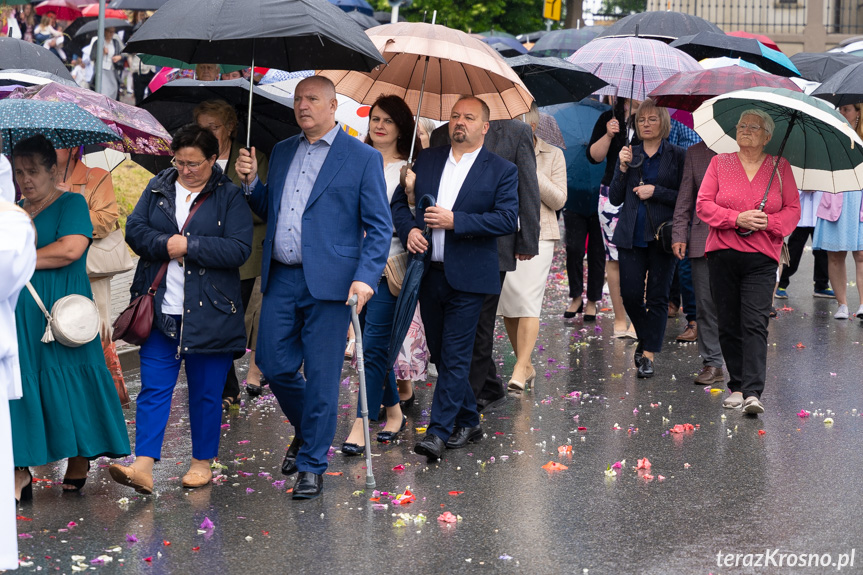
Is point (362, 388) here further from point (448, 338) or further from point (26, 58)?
point (26, 58)

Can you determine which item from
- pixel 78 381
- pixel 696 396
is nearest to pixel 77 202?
pixel 78 381

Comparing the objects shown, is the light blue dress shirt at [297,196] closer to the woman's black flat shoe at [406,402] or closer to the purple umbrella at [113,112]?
the purple umbrella at [113,112]

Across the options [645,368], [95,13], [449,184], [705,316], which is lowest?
[645,368]

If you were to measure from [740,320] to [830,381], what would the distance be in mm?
1389

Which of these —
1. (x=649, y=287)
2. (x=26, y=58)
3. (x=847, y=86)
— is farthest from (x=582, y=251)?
(x=26, y=58)

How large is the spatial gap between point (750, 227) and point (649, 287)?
69.1 inches

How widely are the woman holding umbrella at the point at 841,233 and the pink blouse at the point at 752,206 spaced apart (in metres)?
4.54

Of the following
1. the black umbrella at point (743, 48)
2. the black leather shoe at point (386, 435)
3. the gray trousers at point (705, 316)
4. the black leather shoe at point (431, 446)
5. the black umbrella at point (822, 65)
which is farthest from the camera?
the black umbrella at point (822, 65)

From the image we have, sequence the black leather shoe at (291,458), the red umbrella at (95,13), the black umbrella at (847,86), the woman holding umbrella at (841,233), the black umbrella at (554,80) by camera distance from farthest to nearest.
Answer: the red umbrella at (95,13) → the woman holding umbrella at (841,233) → the black umbrella at (847,86) → the black umbrella at (554,80) → the black leather shoe at (291,458)

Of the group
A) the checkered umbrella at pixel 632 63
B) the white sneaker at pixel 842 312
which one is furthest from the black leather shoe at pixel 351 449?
the white sneaker at pixel 842 312

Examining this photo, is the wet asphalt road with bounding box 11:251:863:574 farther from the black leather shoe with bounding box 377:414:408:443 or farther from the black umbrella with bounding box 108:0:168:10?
the black umbrella with bounding box 108:0:168:10

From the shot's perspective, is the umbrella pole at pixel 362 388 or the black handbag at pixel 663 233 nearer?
the umbrella pole at pixel 362 388

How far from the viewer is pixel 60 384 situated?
5.88 meters

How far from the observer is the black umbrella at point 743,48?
1183 cm
